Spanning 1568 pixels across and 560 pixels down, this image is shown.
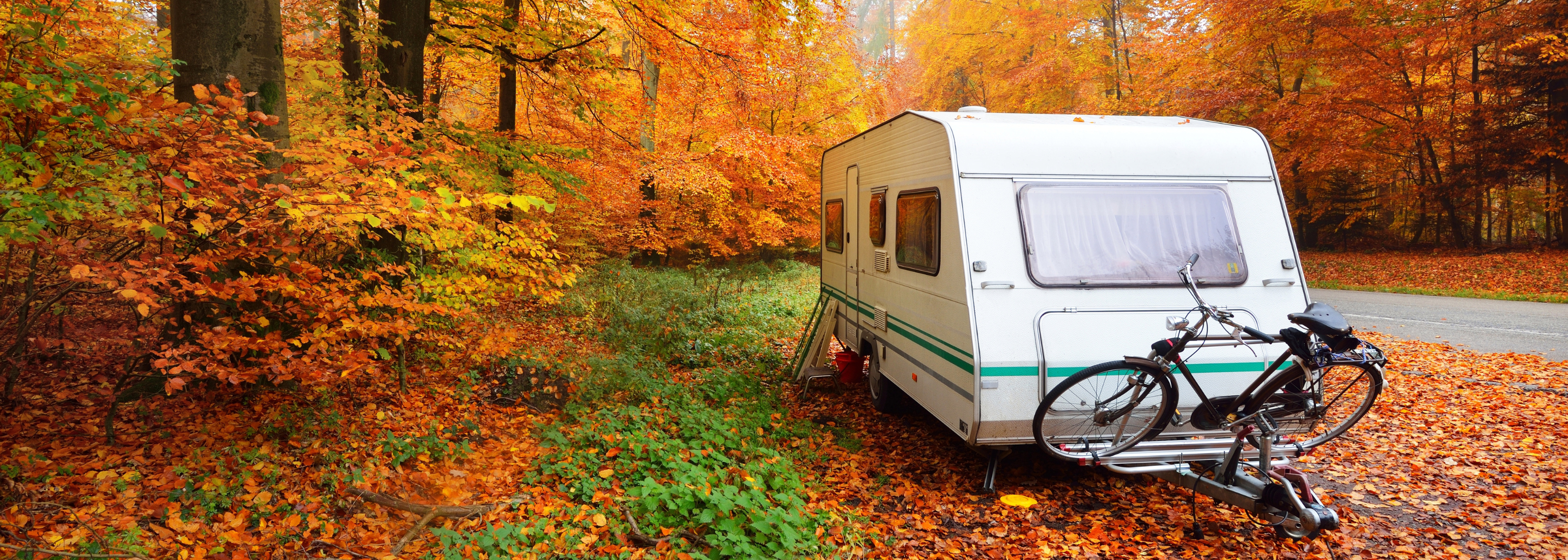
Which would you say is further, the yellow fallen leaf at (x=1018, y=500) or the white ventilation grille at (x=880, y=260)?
the white ventilation grille at (x=880, y=260)

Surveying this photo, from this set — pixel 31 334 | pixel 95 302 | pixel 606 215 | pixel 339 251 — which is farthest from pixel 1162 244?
pixel 606 215

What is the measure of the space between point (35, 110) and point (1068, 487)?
19.1ft

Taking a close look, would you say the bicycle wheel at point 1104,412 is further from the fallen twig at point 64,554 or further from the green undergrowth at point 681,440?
the fallen twig at point 64,554

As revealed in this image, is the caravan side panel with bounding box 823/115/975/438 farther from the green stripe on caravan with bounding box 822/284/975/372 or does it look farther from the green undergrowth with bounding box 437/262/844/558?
the green undergrowth with bounding box 437/262/844/558

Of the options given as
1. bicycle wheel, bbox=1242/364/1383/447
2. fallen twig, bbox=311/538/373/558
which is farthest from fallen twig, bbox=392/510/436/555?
bicycle wheel, bbox=1242/364/1383/447

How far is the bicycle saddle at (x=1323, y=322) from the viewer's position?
12.0ft

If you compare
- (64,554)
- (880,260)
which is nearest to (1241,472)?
(880,260)

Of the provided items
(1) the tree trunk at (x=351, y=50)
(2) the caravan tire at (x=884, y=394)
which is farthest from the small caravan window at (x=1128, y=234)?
(1) the tree trunk at (x=351, y=50)

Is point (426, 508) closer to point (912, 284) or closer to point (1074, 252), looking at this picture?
point (912, 284)

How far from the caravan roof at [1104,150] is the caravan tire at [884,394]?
2.36m

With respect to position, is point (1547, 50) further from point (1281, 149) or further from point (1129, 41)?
point (1129, 41)

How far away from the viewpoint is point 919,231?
545 centimetres

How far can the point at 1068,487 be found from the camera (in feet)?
15.9

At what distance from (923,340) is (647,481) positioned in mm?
2193
